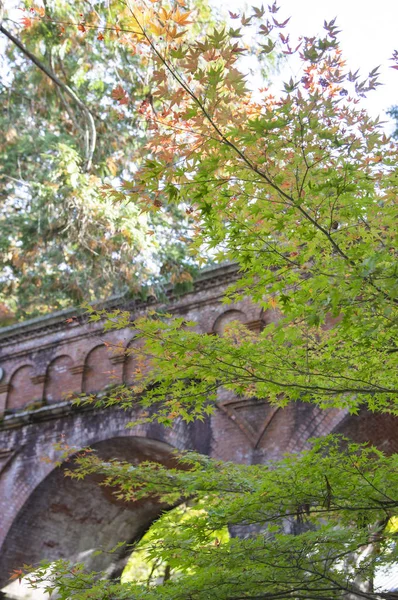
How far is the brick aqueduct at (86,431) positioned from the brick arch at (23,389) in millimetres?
23

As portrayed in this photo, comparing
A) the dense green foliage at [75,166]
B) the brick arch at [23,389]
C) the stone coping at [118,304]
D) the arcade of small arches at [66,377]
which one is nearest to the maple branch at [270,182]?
the dense green foliage at [75,166]

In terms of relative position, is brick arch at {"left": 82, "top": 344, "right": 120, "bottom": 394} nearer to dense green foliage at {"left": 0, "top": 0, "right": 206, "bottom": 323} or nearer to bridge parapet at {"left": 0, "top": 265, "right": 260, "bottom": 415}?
bridge parapet at {"left": 0, "top": 265, "right": 260, "bottom": 415}

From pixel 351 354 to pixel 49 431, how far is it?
9071mm

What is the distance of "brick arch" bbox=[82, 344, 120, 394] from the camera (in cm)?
1253

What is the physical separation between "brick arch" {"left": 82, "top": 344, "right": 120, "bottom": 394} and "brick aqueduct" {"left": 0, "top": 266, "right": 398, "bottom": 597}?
0.02 metres

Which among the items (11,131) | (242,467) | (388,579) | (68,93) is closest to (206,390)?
(242,467)

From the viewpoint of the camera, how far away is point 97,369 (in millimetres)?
12766

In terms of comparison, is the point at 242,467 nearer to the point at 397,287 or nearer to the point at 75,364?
the point at 397,287

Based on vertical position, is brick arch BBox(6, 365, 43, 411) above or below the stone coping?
below

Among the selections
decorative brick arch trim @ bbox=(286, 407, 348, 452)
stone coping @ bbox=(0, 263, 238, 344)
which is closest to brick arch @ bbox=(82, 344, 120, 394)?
stone coping @ bbox=(0, 263, 238, 344)

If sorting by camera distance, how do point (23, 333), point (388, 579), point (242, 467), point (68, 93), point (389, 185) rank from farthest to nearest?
point (388, 579) → point (23, 333) → point (68, 93) → point (242, 467) → point (389, 185)

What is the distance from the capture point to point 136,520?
14195mm

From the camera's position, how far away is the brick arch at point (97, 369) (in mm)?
12531

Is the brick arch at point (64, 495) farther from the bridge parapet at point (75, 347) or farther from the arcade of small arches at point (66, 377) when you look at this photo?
the bridge parapet at point (75, 347)
